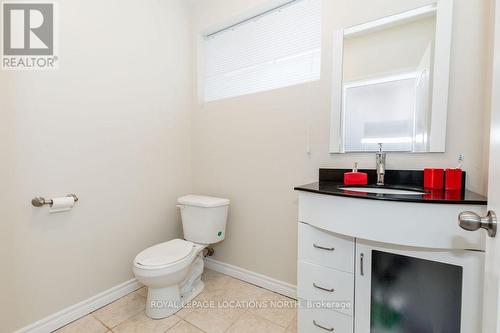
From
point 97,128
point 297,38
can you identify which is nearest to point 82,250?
point 97,128

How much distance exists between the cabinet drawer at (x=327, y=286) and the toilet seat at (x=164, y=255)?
2.54 feet

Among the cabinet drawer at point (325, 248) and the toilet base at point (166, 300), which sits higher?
the cabinet drawer at point (325, 248)

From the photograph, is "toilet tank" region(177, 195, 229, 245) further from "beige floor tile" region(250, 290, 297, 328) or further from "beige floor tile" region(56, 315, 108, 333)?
"beige floor tile" region(56, 315, 108, 333)

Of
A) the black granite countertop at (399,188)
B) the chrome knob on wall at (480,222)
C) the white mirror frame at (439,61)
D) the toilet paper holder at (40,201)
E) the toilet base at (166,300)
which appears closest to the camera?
the chrome knob on wall at (480,222)

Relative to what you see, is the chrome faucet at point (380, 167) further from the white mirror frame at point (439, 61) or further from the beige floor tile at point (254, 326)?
the beige floor tile at point (254, 326)

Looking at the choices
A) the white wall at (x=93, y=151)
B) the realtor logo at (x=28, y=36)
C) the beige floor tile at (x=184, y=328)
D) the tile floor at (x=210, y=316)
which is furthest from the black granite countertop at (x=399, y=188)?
the realtor logo at (x=28, y=36)

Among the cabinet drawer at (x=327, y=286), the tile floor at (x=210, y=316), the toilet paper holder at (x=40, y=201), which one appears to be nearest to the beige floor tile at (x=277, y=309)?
the tile floor at (x=210, y=316)

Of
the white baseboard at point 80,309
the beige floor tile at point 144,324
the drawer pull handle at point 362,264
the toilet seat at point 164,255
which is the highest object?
the drawer pull handle at point 362,264

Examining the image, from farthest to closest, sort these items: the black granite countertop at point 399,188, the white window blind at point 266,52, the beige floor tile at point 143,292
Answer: the beige floor tile at point 143,292 → the white window blind at point 266,52 → the black granite countertop at point 399,188

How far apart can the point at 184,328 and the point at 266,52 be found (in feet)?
6.60

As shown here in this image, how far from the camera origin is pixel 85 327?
1.42m

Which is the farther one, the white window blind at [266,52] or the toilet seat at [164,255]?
the white window blind at [266,52]

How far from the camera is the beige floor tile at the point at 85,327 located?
1385 mm

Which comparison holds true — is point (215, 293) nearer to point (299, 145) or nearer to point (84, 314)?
point (84, 314)
